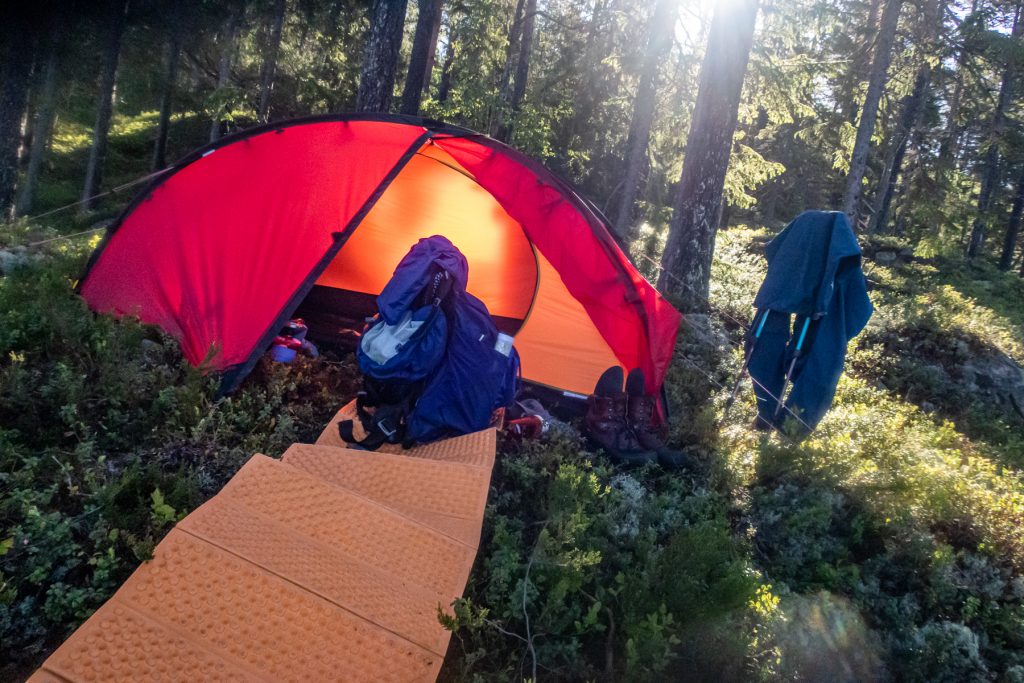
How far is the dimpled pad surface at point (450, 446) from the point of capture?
393cm

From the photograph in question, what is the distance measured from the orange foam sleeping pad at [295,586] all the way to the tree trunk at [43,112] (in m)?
13.4

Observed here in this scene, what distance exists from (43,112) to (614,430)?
15.7 metres

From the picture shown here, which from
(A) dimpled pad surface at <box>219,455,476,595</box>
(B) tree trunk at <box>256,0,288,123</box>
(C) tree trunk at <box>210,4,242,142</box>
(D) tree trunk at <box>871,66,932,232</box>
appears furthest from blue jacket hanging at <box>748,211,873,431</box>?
(D) tree trunk at <box>871,66,932,232</box>

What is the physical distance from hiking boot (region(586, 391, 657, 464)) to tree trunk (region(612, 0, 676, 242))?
7.89 meters

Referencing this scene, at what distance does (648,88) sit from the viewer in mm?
13359

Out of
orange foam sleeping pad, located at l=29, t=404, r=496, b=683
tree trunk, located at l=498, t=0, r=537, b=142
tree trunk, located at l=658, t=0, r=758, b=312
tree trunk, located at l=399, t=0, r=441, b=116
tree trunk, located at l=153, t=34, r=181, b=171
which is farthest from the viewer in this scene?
tree trunk, located at l=153, t=34, r=181, b=171

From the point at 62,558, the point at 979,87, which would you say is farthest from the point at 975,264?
the point at 62,558

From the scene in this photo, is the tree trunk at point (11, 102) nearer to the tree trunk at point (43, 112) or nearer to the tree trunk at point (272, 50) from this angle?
the tree trunk at point (43, 112)

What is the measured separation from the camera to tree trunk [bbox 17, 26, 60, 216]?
1252 centimetres

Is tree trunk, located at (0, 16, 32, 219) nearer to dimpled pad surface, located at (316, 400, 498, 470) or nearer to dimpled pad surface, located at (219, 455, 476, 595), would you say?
dimpled pad surface, located at (316, 400, 498, 470)

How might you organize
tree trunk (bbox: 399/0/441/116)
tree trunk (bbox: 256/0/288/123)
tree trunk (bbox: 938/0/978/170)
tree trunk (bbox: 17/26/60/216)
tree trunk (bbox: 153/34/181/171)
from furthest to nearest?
tree trunk (bbox: 153/34/181/171) < tree trunk (bbox: 256/0/288/123) < tree trunk (bbox: 17/26/60/216) < tree trunk (bbox: 938/0/978/170) < tree trunk (bbox: 399/0/441/116)

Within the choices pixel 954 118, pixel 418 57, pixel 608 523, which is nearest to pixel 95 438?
pixel 608 523

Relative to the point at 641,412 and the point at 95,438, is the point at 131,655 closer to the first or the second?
the point at 95,438

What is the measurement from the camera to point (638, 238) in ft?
49.2
